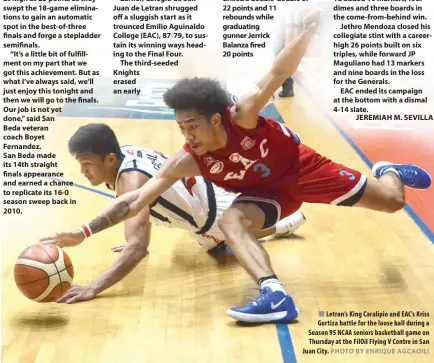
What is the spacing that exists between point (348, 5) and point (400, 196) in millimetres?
963

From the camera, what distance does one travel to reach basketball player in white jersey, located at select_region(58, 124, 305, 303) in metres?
3.25

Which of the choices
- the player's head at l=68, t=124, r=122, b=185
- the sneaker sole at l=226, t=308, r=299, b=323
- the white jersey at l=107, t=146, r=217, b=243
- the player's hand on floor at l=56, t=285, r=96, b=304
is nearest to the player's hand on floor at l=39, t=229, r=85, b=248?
the player's hand on floor at l=56, t=285, r=96, b=304

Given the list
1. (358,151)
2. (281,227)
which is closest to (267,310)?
(281,227)

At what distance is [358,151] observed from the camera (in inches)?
194

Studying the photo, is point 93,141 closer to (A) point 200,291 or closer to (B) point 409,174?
(A) point 200,291

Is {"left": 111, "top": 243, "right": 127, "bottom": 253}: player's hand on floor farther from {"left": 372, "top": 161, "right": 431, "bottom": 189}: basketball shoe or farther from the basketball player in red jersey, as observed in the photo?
{"left": 372, "top": 161, "right": 431, "bottom": 189}: basketball shoe

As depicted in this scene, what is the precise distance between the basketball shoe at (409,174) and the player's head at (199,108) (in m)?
1.06

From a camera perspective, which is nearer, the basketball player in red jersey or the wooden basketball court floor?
the wooden basketball court floor

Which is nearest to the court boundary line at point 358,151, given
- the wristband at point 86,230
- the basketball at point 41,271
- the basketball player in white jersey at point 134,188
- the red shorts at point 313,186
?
the red shorts at point 313,186

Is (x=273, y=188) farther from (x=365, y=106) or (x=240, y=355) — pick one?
(x=240, y=355)

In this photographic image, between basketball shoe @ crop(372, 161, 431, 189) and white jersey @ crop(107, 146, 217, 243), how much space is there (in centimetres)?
89

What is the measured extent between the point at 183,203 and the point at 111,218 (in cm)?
54

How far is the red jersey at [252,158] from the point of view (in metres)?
3.12

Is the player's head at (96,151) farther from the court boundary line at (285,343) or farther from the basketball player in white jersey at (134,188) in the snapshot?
the court boundary line at (285,343)
